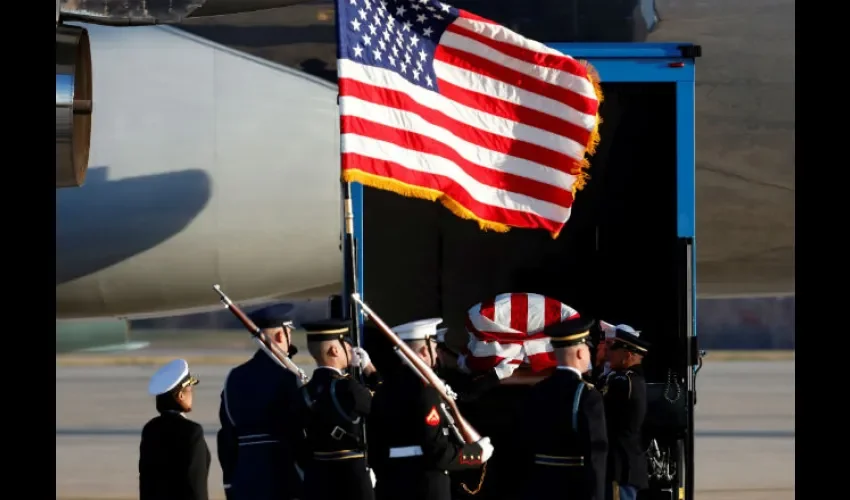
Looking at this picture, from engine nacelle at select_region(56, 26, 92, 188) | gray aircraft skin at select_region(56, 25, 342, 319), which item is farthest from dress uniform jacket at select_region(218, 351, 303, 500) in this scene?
gray aircraft skin at select_region(56, 25, 342, 319)

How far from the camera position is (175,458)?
22.6 feet

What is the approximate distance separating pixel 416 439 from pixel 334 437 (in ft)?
1.67

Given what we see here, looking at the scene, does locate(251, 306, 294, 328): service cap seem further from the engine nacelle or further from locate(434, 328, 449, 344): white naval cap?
the engine nacelle

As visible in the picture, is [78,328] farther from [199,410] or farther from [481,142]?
[481,142]

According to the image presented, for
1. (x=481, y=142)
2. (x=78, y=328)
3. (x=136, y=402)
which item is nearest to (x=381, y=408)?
(x=481, y=142)

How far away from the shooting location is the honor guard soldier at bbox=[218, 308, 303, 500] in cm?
753

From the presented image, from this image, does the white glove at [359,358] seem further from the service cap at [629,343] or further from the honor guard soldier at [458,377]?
the service cap at [629,343]

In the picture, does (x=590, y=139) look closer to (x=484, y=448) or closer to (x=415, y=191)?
(x=415, y=191)

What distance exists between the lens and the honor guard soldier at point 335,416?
6.96m

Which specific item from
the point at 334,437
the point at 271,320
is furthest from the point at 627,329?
the point at 271,320

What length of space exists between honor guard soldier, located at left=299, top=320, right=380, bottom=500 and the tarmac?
4111 millimetres
